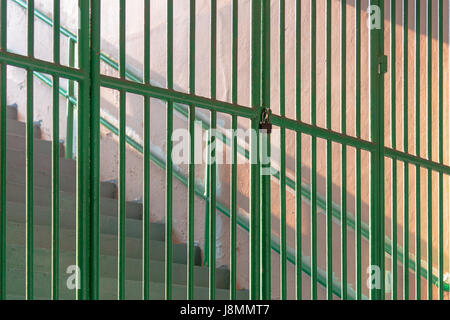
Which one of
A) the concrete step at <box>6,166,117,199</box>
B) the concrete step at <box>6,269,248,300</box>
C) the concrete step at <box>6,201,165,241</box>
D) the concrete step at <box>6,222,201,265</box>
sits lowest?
the concrete step at <box>6,269,248,300</box>

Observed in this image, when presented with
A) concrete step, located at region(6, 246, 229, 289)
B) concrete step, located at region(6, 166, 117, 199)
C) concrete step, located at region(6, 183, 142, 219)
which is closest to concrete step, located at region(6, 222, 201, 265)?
concrete step, located at region(6, 246, 229, 289)

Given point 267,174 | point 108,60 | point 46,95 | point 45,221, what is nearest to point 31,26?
point 267,174

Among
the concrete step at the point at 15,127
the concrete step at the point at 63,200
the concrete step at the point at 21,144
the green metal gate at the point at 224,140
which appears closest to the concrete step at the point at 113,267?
the concrete step at the point at 63,200

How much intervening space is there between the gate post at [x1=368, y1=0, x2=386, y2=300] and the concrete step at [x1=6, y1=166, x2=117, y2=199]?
1.88 metres

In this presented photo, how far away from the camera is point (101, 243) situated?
4277mm

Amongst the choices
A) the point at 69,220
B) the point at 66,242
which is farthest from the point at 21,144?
the point at 66,242

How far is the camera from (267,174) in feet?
10.00

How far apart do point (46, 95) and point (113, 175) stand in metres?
1.05

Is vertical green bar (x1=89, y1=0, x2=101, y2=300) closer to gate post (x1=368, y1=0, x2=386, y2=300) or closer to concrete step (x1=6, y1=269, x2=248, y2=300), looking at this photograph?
concrete step (x1=6, y1=269, x2=248, y2=300)

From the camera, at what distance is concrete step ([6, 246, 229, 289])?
353cm

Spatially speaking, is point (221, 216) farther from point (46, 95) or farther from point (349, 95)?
point (46, 95)

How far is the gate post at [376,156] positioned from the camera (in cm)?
359

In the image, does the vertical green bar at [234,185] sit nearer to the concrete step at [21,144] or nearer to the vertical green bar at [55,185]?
the vertical green bar at [55,185]

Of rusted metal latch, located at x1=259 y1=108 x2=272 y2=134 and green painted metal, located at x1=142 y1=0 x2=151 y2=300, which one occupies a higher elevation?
rusted metal latch, located at x1=259 y1=108 x2=272 y2=134
